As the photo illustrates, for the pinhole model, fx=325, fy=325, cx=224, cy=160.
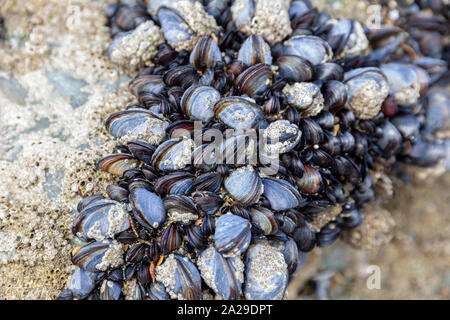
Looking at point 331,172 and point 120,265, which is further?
point 331,172

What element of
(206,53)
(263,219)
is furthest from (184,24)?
(263,219)

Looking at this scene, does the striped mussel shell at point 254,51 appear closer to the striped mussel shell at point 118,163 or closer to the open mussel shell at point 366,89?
the open mussel shell at point 366,89

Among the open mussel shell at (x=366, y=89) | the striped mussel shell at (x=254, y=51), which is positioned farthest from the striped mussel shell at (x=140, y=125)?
the open mussel shell at (x=366, y=89)

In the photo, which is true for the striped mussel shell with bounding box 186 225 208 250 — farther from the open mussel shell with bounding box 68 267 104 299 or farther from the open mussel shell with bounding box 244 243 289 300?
the open mussel shell with bounding box 68 267 104 299

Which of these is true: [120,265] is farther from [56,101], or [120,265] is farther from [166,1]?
[166,1]

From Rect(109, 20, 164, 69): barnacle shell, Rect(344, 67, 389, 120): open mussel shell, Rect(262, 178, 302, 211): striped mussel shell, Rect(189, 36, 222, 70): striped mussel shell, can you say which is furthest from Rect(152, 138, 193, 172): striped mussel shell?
Rect(344, 67, 389, 120): open mussel shell

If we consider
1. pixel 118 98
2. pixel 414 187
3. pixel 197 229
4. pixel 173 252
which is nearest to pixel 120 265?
pixel 173 252

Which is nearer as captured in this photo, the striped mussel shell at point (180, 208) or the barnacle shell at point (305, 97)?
the striped mussel shell at point (180, 208)
